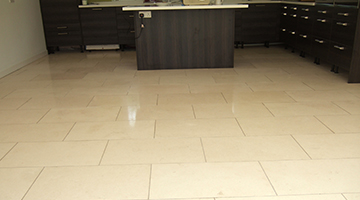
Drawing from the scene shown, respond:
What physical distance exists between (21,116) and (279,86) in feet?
8.91

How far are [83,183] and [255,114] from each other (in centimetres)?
163

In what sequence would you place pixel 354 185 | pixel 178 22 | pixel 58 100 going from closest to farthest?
1. pixel 354 185
2. pixel 58 100
3. pixel 178 22

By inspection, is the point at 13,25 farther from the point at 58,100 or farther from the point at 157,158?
the point at 157,158

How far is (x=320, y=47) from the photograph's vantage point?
4.55 metres

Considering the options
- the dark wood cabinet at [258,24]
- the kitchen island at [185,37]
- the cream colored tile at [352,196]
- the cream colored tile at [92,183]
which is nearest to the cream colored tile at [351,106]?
the cream colored tile at [352,196]

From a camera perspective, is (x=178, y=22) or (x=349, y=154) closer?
(x=349, y=154)

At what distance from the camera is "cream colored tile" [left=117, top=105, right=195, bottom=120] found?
9.50 feet

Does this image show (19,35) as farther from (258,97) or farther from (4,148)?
(258,97)

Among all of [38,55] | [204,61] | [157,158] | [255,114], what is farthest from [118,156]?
[38,55]


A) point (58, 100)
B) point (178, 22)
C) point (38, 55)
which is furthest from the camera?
point (38, 55)

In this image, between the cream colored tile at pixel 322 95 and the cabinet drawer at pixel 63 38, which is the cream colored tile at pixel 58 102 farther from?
the cabinet drawer at pixel 63 38

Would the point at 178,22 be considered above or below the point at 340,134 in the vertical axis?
above

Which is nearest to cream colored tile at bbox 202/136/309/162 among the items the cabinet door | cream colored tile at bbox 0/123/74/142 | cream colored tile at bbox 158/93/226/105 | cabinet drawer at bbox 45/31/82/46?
cream colored tile at bbox 158/93/226/105

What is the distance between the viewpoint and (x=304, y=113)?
2896 millimetres
